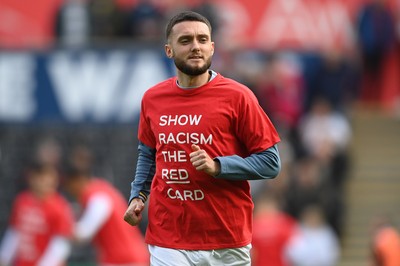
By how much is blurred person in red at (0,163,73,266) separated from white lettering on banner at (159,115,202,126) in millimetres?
5091

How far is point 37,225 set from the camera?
12492 mm

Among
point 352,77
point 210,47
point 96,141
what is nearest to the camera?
point 210,47

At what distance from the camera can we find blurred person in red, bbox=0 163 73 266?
1223 centimetres

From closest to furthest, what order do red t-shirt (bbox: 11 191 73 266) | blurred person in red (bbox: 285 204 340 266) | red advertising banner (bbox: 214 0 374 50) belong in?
1. red t-shirt (bbox: 11 191 73 266)
2. blurred person in red (bbox: 285 204 340 266)
3. red advertising banner (bbox: 214 0 374 50)

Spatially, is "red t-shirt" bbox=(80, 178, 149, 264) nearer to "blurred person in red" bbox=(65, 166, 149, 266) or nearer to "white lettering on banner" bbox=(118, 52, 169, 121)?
"blurred person in red" bbox=(65, 166, 149, 266)

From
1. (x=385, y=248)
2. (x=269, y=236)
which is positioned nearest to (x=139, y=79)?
(x=269, y=236)

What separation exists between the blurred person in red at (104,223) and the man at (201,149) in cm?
456

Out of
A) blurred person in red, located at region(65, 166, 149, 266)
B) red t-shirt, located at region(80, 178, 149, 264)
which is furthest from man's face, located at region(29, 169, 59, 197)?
red t-shirt, located at region(80, 178, 149, 264)

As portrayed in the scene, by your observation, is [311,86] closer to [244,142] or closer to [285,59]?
[285,59]

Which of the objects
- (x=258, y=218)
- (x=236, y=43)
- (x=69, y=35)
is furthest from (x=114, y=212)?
(x=236, y=43)

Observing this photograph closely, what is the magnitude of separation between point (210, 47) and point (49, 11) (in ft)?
44.4

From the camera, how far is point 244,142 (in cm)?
725

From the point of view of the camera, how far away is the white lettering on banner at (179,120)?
7.16 metres

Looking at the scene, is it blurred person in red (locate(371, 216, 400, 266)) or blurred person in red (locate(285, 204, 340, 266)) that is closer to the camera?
blurred person in red (locate(371, 216, 400, 266))
